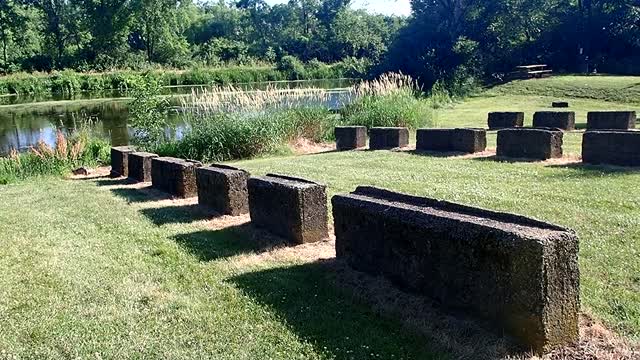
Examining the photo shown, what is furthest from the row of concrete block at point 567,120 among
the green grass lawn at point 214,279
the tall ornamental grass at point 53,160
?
the tall ornamental grass at point 53,160

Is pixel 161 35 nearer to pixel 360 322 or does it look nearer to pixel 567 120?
pixel 567 120

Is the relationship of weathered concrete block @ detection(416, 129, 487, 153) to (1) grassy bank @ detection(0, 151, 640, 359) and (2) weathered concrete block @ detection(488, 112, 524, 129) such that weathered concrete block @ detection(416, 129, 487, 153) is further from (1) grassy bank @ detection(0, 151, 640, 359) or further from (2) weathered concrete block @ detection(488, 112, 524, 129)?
(2) weathered concrete block @ detection(488, 112, 524, 129)

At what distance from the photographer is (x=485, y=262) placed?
3648mm

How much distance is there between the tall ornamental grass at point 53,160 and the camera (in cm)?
1297

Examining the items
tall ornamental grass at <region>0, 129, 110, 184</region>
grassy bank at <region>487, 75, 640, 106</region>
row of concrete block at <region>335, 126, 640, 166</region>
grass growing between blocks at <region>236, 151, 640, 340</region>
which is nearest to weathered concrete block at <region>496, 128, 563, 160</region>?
row of concrete block at <region>335, 126, 640, 166</region>

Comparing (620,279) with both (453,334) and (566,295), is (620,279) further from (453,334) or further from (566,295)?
(453,334)

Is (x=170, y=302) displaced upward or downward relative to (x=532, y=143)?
downward

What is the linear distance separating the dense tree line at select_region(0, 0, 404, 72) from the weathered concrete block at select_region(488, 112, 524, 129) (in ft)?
89.1

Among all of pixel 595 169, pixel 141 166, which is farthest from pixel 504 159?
pixel 141 166

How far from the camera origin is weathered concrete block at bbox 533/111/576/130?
14055 millimetres

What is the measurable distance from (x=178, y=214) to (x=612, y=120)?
33.5 feet

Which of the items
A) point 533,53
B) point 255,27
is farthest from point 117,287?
point 255,27

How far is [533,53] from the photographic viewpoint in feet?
119

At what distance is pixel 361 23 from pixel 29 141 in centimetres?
6378
